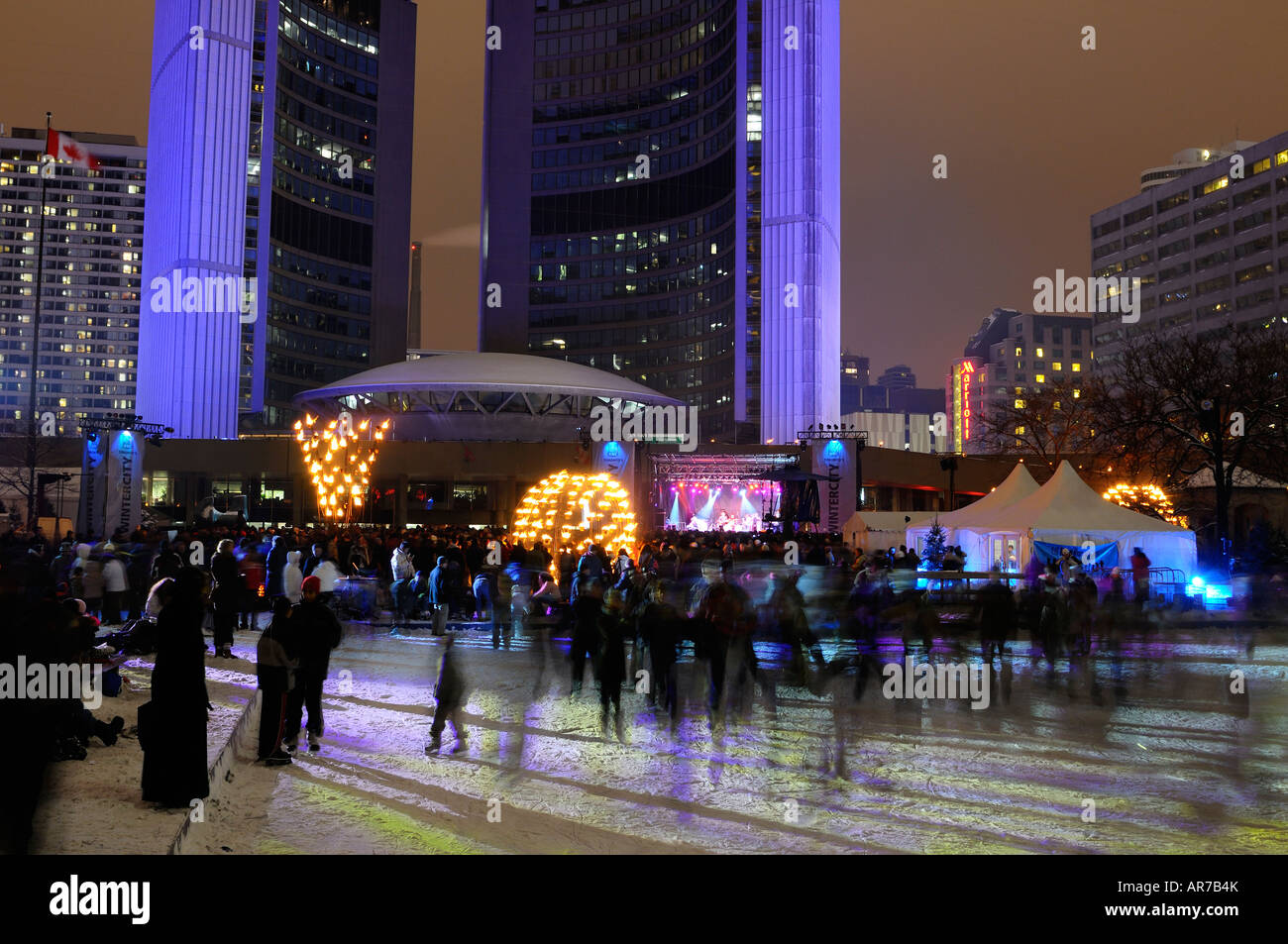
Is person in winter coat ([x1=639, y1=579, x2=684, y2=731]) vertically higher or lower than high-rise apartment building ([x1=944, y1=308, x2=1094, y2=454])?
lower

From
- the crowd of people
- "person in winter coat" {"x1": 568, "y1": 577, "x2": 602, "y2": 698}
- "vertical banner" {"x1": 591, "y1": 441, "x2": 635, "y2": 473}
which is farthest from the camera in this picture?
"vertical banner" {"x1": 591, "y1": 441, "x2": 635, "y2": 473}

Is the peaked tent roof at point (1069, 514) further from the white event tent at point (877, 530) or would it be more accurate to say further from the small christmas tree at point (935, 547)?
the white event tent at point (877, 530)

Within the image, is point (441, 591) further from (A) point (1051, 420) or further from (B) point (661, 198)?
(B) point (661, 198)

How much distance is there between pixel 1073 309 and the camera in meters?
27.4

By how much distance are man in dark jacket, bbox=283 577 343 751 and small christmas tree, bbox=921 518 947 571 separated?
16.9 m

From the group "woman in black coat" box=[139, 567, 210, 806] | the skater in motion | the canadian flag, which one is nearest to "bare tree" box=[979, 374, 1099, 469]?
the skater in motion

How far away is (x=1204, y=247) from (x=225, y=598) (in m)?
105

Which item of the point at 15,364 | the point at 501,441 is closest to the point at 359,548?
the point at 501,441

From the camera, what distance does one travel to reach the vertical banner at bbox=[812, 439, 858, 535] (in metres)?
38.3

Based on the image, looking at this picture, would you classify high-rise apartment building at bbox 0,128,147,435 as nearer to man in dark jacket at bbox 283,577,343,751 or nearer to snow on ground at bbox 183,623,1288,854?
man in dark jacket at bbox 283,577,343,751

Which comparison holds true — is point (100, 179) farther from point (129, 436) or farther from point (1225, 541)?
point (1225, 541)

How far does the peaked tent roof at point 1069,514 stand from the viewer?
67.8 feet

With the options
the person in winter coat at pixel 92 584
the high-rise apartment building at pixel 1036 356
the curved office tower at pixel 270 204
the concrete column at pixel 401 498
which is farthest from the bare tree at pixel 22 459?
the high-rise apartment building at pixel 1036 356
